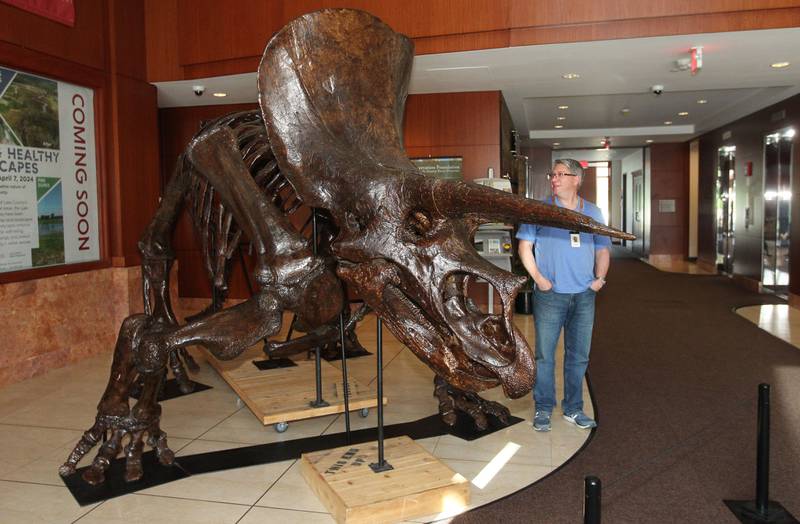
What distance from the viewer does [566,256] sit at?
4.06m

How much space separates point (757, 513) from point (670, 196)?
48.6 feet

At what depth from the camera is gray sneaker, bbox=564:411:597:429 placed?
13.9 ft

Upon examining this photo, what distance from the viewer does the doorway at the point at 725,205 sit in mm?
12695

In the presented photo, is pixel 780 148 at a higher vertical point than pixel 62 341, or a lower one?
higher

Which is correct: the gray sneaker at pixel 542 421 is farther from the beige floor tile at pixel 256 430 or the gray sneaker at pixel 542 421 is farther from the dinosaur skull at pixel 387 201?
the dinosaur skull at pixel 387 201

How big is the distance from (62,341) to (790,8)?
7232 millimetres

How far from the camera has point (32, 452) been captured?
3.99m

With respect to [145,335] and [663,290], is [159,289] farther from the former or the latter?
[663,290]

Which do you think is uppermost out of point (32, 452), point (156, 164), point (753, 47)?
point (753, 47)

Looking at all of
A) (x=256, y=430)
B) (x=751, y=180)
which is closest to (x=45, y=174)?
(x=256, y=430)

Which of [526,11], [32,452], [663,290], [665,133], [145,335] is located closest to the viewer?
[145,335]

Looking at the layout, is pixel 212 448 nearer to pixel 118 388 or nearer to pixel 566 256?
pixel 118 388

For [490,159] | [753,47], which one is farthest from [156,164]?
[753,47]

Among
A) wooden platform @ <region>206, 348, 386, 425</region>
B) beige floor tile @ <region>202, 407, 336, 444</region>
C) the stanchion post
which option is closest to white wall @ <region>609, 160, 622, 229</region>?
wooden platform @ <region>206, 348, 386, 425</region>
